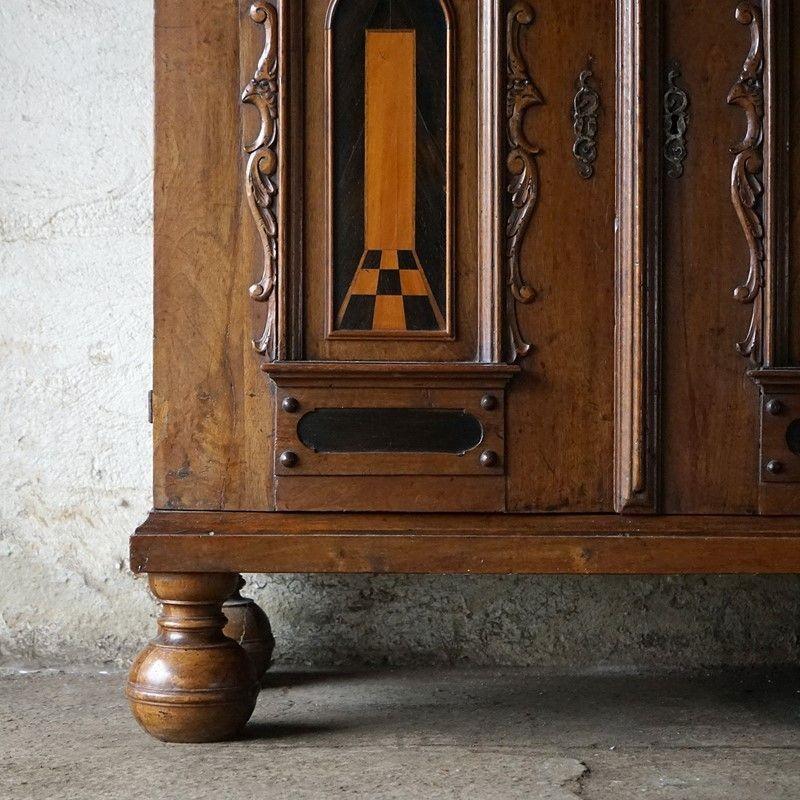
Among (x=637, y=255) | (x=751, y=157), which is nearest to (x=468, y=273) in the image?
(x=637, y=255)

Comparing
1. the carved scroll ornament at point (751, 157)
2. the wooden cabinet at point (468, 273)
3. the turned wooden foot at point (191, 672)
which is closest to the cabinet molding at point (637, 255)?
the wooden cabinet at point (468, 273)

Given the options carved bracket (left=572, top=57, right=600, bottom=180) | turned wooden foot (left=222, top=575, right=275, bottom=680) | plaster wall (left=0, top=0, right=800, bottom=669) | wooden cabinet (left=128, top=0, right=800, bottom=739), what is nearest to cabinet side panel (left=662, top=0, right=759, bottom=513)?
wooden cabinet (left=128, top=0, right=800, bottom=739)

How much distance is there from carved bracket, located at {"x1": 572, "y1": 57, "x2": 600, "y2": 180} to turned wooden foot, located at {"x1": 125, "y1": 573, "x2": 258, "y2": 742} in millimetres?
934

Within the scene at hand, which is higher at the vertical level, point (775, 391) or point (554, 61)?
point (554, 61)

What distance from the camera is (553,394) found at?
1804 millimetres

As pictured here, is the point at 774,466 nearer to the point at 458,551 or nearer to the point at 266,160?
the point at 458,551

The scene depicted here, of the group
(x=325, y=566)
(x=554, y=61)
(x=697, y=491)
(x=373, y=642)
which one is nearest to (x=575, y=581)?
(x=373, y=642)

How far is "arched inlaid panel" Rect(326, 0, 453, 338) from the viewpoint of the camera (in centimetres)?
179

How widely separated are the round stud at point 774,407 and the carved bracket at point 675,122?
410 millimetres

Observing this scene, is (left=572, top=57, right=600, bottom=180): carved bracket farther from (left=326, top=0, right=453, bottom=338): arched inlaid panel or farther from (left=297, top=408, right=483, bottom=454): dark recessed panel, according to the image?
(left=297, top=408, right=483, bottom=454): dark recessed panel

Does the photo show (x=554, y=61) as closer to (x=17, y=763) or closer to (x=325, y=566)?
(x=325, y=566)

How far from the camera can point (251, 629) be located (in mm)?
2270

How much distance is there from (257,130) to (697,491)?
958mm

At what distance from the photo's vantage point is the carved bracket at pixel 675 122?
179 centimetres
